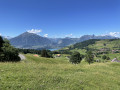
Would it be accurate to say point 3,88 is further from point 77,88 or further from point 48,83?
point 77,88

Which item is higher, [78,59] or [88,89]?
[88,89]

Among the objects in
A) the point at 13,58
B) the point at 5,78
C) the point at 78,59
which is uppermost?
the point at 5,78

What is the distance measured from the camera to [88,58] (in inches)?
2729

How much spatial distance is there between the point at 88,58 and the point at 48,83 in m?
65.4

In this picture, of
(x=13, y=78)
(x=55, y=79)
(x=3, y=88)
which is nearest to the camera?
(x=3, y=88)

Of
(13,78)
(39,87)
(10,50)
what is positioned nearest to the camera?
(39,87)

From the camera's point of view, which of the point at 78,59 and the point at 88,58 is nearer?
the point at 88,58

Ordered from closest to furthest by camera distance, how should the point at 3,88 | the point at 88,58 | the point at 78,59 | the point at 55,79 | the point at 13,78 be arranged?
the point at 3,88, the point at 13,78, the point at 55,79, the point at 88,58, the point at 78,59

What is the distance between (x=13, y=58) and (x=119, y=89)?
44.8 metres

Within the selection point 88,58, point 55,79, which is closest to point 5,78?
point 55,79

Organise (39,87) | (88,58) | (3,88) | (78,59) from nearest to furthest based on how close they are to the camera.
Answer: (3,88) < (39,87) < (88,58) < (78,59)

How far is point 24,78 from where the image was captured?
9.18 m

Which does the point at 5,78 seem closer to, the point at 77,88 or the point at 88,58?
the point at 77,88

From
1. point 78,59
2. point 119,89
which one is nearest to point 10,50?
point 119,89
